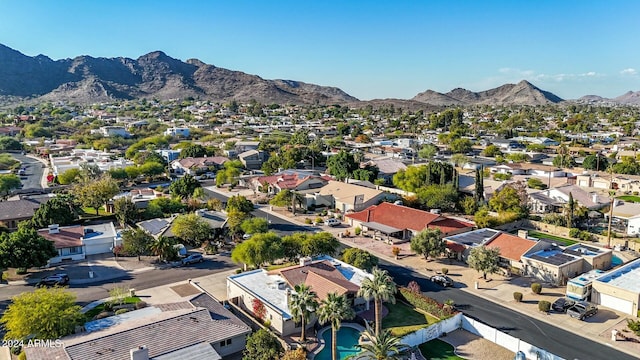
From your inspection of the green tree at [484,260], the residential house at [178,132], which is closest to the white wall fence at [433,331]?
the green tree at [484,260]

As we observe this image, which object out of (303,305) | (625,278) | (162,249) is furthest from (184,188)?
(625,278)

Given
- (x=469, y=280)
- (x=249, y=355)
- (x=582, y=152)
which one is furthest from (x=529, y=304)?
(x=582, y=152)

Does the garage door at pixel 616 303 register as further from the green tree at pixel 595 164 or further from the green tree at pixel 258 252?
the green tree at pixel 595 164

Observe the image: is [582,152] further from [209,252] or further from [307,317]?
[307,317]

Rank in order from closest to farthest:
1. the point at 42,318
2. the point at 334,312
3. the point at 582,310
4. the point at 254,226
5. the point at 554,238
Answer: the point at 334,312 < the point at 42,318 < the point at 582,310 < the point at 254,226 < the point at 554,238

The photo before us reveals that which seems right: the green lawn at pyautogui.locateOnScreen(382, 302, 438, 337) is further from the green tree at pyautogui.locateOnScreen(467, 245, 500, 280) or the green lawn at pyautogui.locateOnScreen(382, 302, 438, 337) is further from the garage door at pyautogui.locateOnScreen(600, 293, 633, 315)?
the garage door at pyautogui.locateOnScreen(600, 293, 633, 315)

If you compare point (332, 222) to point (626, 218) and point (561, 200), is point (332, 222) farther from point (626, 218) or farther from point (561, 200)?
point (626, 218)
